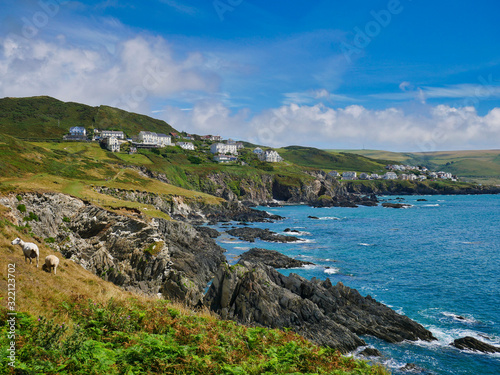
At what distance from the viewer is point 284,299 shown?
1284 inches

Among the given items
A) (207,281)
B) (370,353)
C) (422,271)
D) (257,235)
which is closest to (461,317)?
(370,353)

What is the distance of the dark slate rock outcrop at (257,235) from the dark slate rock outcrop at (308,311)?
39.3m

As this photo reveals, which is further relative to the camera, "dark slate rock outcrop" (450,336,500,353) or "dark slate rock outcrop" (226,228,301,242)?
"dark slate rock outcrop" (226,228,301,242)

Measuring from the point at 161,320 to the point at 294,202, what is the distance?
159732mm

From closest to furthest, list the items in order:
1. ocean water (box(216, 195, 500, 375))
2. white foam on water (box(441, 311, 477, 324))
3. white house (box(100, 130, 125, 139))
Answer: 1. ocean water (box(216, 195, 500, 375))
2. white foam on water (box(441, 311, 477, 324))
3. white house (box(100, 130, 125, 139))

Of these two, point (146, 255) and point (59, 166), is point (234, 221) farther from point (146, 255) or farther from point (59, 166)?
point (146, 255)

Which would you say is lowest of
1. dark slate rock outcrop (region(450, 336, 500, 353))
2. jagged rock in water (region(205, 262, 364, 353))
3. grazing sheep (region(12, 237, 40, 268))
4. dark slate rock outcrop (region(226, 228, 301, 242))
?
dark slate rock outcrop (region(226, 228, 301, 242))

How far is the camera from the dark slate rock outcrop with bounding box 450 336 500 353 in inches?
1081

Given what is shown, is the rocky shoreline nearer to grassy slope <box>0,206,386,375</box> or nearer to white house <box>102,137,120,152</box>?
grassy slope <box>0,206,386,375</box>

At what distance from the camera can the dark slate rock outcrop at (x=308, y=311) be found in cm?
2950

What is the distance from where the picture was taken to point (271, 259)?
184ft

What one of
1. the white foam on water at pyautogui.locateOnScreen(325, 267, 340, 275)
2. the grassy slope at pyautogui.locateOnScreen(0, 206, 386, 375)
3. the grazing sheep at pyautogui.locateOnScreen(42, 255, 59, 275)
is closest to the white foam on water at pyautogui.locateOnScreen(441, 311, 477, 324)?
the white foam on water at pyautogui.locateOnScreen(325, 267, 340, 275)

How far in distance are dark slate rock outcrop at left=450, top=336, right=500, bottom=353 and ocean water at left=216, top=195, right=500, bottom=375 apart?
639 mm

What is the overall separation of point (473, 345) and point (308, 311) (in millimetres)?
15265
